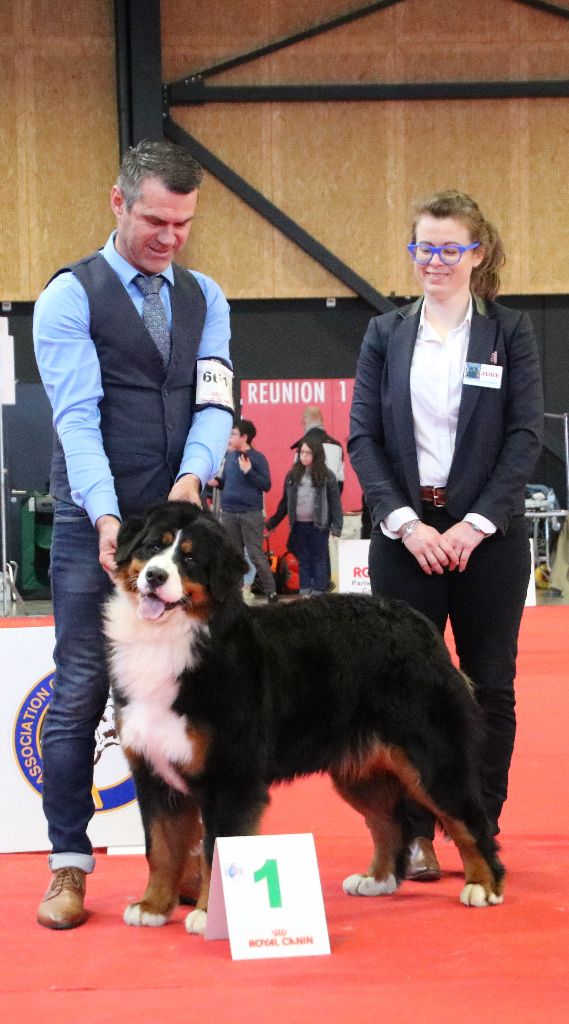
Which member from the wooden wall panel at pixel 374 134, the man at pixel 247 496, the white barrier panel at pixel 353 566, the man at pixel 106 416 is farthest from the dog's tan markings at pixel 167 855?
the wooden wall panel at pixel 374 134

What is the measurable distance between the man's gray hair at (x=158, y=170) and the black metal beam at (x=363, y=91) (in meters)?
11.4

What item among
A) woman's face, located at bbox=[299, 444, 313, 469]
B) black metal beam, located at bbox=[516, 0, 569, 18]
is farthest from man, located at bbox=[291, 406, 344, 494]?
black metal beam, located at bbox=[516, 0, 569, 18]

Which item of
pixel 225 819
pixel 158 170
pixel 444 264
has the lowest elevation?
pixel 225 819

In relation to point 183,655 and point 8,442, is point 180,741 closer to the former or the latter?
point 183,655

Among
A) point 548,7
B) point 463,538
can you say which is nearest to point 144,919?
point 463,538

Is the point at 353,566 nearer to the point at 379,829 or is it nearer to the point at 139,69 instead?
the point at 379,829

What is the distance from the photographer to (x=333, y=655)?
2.91 metres

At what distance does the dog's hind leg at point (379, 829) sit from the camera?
120 inches

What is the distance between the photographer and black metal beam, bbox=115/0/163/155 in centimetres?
1324

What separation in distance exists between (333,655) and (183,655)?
0.43 m

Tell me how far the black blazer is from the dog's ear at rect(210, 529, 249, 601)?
0.68 m

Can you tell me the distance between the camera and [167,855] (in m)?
2.77

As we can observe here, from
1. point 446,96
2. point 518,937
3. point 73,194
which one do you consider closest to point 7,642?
point 518,937

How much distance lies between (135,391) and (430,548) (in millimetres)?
864
